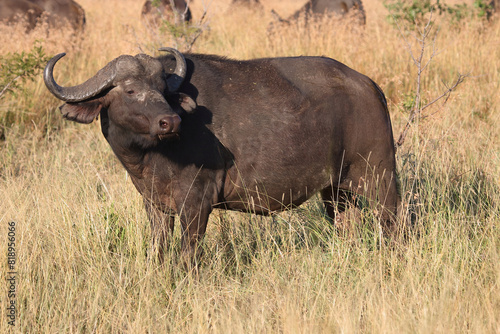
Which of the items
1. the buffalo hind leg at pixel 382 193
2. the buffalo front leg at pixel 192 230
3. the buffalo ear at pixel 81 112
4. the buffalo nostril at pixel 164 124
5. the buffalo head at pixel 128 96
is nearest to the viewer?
the buffalo nostril at pixel 164 124

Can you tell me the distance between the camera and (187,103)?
3.73m

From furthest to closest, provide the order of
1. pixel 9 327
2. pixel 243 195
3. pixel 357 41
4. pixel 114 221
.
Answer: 1. pixel 357 41
2. pixel 114 221
3. pixel 243 195
4. pixel 9 327

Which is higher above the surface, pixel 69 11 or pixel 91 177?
pixel 69 11

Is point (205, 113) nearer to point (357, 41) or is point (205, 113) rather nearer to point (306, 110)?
point (306, 110)

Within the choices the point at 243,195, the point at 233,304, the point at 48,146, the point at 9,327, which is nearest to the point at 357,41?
the point at 48,146

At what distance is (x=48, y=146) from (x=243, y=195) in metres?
3.56

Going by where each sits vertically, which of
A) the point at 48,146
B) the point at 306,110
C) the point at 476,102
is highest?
the point at 306,110

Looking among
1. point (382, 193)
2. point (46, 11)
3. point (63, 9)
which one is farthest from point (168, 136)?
point (63, 9)

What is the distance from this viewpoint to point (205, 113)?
155 inches

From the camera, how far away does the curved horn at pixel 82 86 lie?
3672 millimetres

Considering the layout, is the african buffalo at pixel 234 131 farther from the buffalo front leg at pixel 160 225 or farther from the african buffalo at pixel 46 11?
the african buffalo at pixel 46 11

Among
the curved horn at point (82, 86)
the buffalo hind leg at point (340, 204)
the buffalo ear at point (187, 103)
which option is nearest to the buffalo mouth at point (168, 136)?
the buffalo ear at point (187, 103)

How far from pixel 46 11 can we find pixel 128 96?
9137mm

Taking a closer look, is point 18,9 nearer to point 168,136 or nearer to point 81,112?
point 81,112
